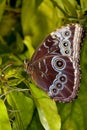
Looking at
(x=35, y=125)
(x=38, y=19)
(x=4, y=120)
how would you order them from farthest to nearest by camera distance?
(x=38, y=19) → (x=35, y=125) → (x=4, y=120)

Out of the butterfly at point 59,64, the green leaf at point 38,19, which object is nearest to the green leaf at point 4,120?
the butterfly at point 59,64

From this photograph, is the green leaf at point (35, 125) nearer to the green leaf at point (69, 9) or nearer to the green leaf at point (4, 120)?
the green leaf at point (4, 120)

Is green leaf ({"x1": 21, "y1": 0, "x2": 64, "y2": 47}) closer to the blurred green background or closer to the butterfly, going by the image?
the blurred green background

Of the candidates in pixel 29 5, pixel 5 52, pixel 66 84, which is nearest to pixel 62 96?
pixel 66 84

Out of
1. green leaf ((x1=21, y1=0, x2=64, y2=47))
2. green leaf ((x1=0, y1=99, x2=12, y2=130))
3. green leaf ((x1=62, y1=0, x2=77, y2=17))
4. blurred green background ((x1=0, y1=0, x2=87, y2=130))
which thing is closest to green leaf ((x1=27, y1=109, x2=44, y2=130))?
blurred green background ((x1=0, y1=0, x2=87, y2=130))

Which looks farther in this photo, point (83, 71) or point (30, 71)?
point (83, 71)

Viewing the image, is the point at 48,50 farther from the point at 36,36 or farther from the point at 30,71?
the point at 36,36

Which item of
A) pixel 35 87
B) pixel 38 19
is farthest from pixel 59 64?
pixel 38 19

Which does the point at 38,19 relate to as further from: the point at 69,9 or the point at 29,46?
the point at 69,9
